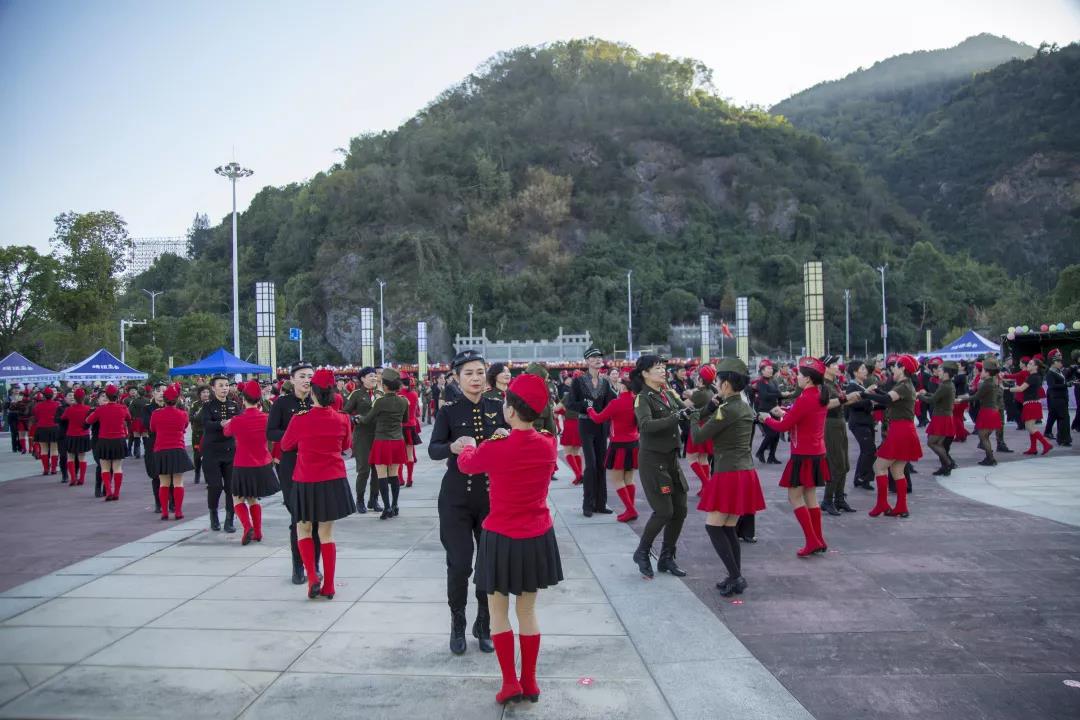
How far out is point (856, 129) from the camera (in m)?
121

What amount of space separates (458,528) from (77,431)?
35.6 feet

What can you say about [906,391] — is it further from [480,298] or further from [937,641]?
[480,298]

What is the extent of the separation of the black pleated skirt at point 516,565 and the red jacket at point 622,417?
4049 mm

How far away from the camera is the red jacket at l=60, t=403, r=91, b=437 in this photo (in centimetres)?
1249

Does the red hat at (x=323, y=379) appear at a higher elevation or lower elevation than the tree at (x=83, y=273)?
lower

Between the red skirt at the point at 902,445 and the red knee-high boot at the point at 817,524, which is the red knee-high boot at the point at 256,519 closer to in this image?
the red knee-high boot at the point at 817,524

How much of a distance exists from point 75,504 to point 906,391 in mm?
11319

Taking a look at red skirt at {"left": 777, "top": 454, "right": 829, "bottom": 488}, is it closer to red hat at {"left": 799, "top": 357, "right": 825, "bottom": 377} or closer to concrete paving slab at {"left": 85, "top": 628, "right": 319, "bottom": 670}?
red hat at {"left": 799, "top": 357, "right": 825, "bottom": 377}

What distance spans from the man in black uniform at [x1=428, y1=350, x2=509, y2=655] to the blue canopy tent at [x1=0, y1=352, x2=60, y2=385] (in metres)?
24.6

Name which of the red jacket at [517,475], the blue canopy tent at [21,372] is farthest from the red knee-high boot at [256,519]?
the blue canopy tent at [21,372]

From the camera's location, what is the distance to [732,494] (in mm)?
5688

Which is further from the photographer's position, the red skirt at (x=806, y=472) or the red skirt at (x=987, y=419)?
the red skirt at (x=987, y=419)

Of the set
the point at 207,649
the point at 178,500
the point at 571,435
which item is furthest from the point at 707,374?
the point at 178,500

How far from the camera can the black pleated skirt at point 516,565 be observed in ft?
12.6
